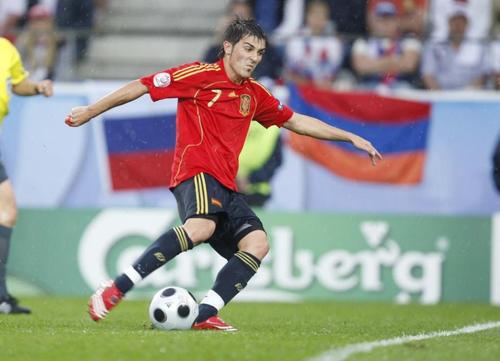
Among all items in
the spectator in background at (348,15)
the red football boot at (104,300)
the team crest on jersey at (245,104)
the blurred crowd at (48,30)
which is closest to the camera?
the red football boot at (104,300)

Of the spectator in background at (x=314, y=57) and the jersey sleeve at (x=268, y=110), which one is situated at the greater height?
the jersey sleeve at (x=268, y=110)

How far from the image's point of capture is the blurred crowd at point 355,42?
1465 centimetres

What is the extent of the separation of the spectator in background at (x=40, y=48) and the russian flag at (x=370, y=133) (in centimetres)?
322

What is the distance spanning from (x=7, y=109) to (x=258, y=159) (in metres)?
4.45

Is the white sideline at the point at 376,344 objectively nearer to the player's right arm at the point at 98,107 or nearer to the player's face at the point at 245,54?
the player's face at the point at 245,54

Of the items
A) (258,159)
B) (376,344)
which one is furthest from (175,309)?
(258,159)

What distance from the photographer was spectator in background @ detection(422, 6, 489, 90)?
14.7 meters

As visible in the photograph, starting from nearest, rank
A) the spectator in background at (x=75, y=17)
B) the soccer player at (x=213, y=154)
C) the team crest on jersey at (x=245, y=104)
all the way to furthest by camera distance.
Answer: the soccer player at (x=213, y=154) → the team crest on jersey at (x=245, y=104) → the spectator in background at (x=75, y=17)

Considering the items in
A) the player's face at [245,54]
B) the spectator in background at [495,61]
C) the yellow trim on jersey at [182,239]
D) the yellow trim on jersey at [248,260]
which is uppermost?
the player's face at [245,54]

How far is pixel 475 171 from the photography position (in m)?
13.7

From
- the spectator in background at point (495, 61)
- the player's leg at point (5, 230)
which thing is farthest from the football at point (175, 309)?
the spectator in background at point (495, 61)

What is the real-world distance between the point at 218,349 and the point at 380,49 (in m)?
8.68

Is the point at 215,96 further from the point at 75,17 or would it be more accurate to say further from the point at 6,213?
the point at 75,17

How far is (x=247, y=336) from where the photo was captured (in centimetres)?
748
